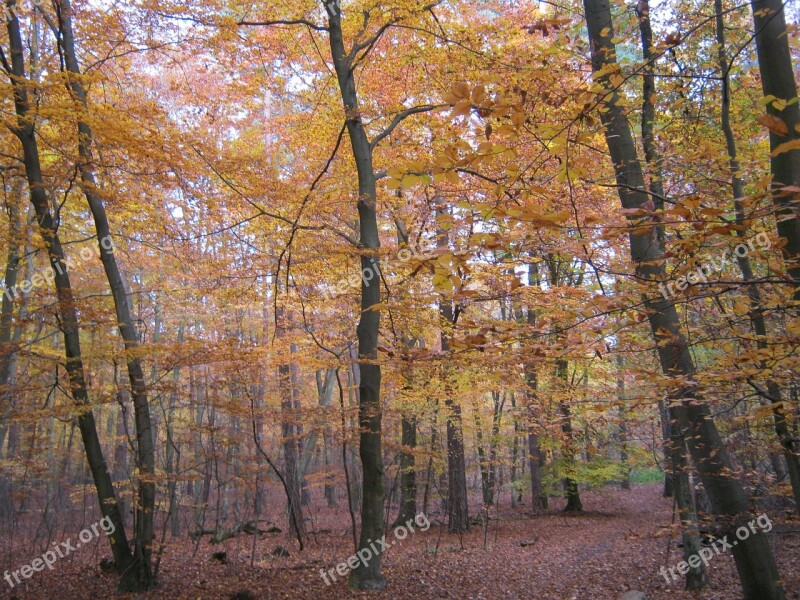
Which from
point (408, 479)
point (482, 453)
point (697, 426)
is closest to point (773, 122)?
point (697, 426)

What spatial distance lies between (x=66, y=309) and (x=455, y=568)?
21.7 ft

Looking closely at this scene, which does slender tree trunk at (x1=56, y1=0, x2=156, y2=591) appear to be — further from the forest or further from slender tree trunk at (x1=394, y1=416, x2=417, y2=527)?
slender tree trunk at (x1=394, y1=416, x2=417, y2=527)

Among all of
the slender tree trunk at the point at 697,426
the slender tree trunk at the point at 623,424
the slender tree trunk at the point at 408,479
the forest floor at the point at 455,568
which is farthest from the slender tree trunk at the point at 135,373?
the slender tree trunk at the point at 697,426

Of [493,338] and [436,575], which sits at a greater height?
[493,338]

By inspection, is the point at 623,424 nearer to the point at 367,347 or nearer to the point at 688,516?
the point at 688,516

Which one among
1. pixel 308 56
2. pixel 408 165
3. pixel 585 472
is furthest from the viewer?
pixel 585 472

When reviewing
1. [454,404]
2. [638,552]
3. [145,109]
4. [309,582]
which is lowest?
[638,552]

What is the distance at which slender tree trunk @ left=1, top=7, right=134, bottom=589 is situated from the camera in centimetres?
584

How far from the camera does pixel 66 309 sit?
5.88 m

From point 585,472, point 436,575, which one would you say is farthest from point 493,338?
point 585,472

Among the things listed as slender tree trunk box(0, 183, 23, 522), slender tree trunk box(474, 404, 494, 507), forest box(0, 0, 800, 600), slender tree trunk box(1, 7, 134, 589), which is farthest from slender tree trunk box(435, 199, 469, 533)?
slender tree trunk box(0, 183, 23, 522)

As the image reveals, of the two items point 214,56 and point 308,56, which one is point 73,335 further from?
point 308,56

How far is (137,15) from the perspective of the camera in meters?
6.75

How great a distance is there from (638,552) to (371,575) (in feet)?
18.3
